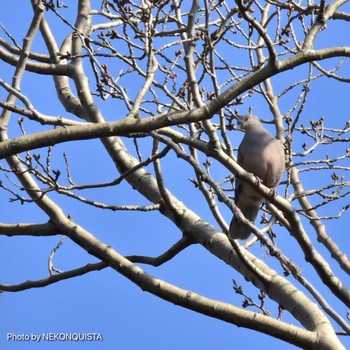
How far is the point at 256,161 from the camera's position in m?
6.09

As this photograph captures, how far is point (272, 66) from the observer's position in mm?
3650

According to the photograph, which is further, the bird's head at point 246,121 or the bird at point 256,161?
the bird's head at point 246,121

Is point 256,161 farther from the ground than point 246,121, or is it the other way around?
point 246,121

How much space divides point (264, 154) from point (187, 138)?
6.33ft

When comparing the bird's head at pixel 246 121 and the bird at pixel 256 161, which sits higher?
the bird's head at pixel 246 121

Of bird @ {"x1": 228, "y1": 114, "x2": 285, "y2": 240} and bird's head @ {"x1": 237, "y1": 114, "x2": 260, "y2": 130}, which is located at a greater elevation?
bird's head @ {"x1": 237, "y1": 114, "x2": 260, "y2": 130}

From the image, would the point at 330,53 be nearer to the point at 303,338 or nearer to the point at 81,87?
the point at 303,338

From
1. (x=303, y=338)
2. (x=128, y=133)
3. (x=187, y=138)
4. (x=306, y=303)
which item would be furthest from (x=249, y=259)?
(x=128, y=133)

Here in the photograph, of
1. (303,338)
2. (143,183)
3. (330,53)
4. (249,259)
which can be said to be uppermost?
(143,183)

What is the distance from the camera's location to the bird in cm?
589

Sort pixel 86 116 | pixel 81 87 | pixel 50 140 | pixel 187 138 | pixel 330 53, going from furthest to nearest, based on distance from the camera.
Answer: pixel 86 116, pixel 81 87, pixel 187 138, pixel 330 53, pixel 50 140

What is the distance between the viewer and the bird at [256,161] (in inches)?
232

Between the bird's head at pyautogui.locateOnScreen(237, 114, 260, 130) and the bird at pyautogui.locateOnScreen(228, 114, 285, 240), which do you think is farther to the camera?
the bird's head at pyautogui.locateOnScreen(237, 114, 260, 130)

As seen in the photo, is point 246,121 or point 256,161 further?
point 246,121
